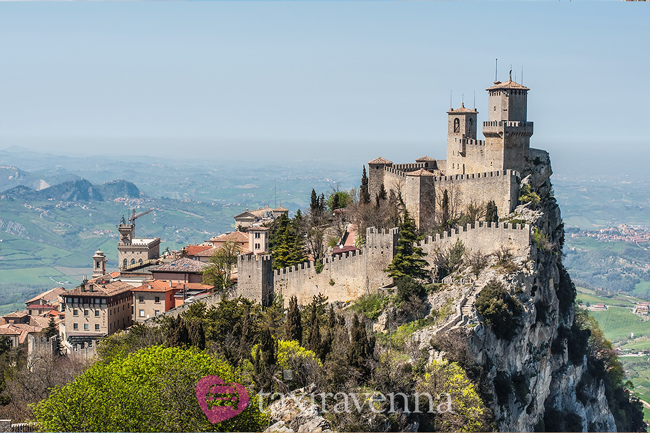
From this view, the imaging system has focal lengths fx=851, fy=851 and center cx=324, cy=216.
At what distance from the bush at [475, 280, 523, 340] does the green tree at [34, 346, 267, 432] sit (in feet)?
53.6

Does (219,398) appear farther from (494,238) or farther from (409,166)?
(409,166)

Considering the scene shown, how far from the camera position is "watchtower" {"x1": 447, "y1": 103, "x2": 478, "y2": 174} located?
173 feet

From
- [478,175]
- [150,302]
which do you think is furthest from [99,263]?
[478,175]

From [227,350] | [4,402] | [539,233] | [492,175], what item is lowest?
[4,402]

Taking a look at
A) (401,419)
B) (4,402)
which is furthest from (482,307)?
(4,402)

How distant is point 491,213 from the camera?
47438mm

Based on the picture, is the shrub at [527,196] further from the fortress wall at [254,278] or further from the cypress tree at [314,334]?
the cypress tree at [314,334]

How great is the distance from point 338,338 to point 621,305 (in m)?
166

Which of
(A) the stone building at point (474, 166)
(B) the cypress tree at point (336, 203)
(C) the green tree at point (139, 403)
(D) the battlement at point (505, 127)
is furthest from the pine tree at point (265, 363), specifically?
(B) the cypress tree at point (336, 203)

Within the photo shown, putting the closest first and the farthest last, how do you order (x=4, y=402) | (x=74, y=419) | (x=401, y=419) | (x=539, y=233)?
(x=74, y=419)
(x=401, y=419)
(x=4, y=402)
(x=539, y=233)

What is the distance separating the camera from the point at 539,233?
155ft

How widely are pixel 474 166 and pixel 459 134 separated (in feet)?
7.94

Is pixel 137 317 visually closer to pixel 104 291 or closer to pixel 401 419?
pixel 104 291

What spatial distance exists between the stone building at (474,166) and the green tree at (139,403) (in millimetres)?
22665
